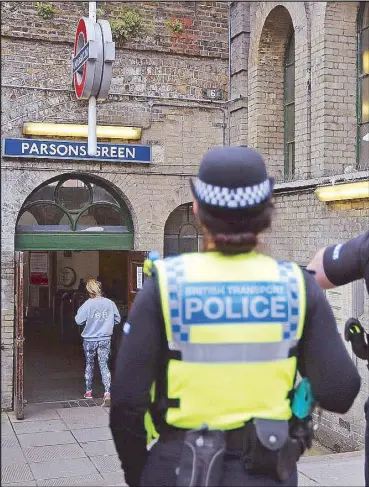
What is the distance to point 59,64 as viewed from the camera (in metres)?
10.4

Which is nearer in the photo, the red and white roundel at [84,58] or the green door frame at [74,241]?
the red and white roundel at [84,58]

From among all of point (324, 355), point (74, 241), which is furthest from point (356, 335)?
point (74, 241)

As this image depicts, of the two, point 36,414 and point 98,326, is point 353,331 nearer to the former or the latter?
point 98,326

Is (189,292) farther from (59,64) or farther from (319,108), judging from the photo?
(59,64)

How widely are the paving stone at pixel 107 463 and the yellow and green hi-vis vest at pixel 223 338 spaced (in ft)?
17.8

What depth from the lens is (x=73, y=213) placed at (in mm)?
10734

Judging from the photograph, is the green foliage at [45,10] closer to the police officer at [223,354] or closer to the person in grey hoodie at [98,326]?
the person in grey hoodie at [98,326]

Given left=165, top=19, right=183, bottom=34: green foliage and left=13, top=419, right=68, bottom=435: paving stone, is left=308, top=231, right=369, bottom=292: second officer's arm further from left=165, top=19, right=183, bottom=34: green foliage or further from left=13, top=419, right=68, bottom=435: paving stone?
left=165, top=19, right=183, bottom=34: green foliage

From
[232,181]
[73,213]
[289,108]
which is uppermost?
[289,108]

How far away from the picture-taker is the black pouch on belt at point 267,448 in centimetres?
215

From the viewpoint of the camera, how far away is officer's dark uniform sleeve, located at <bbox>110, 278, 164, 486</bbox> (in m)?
2.16

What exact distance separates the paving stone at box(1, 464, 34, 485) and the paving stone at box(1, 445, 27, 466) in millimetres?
160

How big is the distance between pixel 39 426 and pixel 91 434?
0.85 meters

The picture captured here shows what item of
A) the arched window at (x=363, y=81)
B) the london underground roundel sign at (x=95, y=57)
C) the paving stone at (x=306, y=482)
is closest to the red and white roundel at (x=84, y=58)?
the london underground roundel sign at (x=95, y=57)
